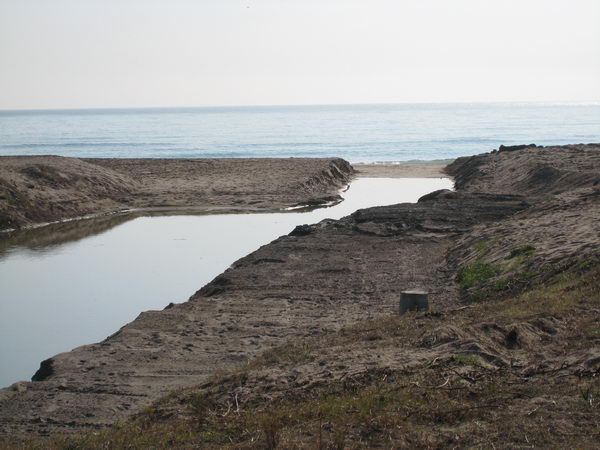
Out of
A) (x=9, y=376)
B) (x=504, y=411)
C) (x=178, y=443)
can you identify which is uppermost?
(x=504, y=411)

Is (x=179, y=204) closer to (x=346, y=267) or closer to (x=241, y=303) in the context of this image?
(x=346, y=267)

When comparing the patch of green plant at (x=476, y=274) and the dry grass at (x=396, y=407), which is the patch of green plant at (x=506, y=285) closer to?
the patch of green plant at (x=476, y=274)

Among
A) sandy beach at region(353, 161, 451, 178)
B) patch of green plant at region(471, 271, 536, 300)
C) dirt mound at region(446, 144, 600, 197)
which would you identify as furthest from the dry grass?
sandy beach at region(353, 161, 451, 178)

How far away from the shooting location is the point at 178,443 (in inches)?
278

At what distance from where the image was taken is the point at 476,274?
1497 centimetres

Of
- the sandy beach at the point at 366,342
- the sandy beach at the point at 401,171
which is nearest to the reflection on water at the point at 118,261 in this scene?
the sandy beach at the point at 366,342

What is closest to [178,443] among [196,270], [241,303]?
[241,303]

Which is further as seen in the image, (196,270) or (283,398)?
(196,270)

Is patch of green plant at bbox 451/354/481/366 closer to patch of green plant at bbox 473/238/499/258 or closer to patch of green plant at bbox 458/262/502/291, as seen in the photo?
patch of green plant at bbox 458/262/502/291

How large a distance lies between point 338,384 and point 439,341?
1.60m

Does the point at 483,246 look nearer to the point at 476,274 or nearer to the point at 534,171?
the point at 476,274

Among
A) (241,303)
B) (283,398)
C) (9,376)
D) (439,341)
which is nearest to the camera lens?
(283,398)

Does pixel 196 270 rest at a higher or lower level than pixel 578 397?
lower

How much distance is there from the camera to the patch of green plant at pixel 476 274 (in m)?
14.6
